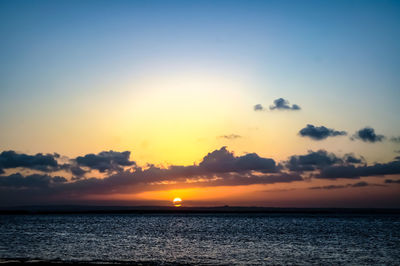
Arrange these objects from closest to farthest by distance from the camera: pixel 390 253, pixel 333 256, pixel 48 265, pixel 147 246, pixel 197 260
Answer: pixel 48 265 < pixel 197 260 < pixel 333 256 < pixel 390 253 < pixel 147 246

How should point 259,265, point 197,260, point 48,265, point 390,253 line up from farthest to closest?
point 390,253 < point 197,260 < point 259,265 < point 48,265

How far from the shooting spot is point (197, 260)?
4831 centimetres

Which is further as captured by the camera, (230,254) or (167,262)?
(230,254)

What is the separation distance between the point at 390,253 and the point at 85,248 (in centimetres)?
4534

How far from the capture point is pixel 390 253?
5738 cm

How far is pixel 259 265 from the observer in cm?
4516

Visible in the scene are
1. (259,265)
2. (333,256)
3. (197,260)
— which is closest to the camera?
(259,265)

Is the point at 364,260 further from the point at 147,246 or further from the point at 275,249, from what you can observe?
the point at 147,246

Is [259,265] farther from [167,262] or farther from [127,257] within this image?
[127,257]

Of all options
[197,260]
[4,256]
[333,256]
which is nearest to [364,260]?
[333,256]

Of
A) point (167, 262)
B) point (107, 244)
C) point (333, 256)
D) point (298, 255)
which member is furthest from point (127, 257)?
point (333, 256)

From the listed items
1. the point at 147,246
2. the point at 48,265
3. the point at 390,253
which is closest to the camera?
the point at 48,265

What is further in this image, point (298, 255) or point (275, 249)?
point (275, 249)

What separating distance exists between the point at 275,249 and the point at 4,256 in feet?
124
